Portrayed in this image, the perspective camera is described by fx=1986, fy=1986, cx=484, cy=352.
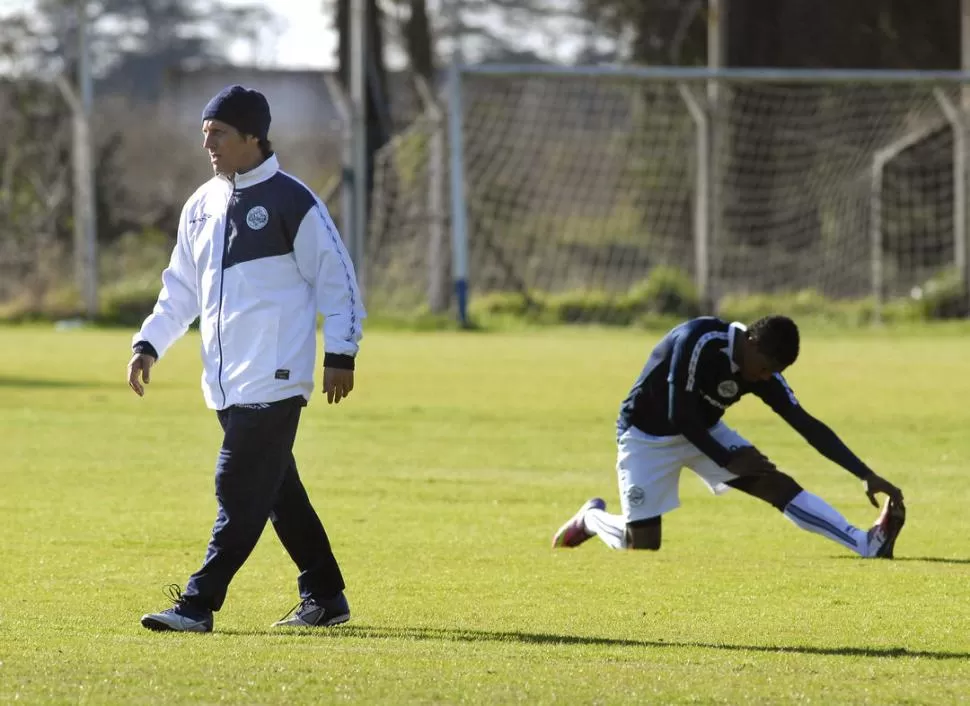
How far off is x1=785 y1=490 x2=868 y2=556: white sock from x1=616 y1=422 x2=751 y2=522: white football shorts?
0.38 metres

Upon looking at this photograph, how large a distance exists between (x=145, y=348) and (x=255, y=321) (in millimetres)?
530

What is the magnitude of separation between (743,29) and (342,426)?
2792 centimetres

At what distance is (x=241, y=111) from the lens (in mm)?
6758

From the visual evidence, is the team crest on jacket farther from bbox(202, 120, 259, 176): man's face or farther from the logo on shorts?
the logo on shorts

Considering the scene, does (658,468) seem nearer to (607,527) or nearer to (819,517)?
(607,527)

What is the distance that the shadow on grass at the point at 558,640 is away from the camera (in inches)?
258

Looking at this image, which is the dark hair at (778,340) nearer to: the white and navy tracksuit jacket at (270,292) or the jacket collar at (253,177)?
the white and navy tracksuit jacket at (270,292)

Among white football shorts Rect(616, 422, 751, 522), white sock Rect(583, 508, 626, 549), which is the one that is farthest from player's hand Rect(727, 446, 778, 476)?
white sock Rect(583, 508, 626, 549)

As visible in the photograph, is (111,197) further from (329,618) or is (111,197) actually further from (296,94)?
(329,618)

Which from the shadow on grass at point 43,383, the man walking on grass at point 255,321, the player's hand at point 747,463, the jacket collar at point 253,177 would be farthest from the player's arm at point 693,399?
the shadow on grass at point 43,383

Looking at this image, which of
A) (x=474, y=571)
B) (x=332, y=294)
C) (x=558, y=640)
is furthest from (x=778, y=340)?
(x=332, y=294)

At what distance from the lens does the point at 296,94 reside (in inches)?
2849

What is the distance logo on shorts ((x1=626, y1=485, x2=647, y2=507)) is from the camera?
31.1ft

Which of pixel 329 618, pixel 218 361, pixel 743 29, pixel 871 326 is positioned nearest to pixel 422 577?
pixel 329 618
